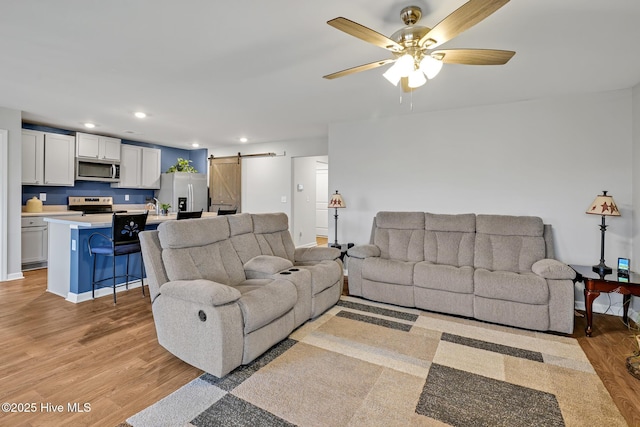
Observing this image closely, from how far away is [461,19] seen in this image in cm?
165

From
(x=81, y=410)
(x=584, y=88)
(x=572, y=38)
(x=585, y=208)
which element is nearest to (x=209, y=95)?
(x=81, y=410)

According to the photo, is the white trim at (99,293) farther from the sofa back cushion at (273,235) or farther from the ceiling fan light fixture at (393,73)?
the ceiling fan light fixture at (393,73)

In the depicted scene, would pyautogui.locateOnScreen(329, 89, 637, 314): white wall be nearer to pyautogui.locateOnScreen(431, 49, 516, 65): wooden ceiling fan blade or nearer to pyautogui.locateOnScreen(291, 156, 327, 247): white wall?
pyautogui.locateOnScreen(291, 156, 327, 247): white wall

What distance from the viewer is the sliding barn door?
7367 mm

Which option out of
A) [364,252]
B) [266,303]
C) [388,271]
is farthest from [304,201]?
[266,303]

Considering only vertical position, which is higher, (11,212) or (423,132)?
(423,132)

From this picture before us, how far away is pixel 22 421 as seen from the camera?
5.87 ft

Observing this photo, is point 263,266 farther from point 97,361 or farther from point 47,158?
point 47,158

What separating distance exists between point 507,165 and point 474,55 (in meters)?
2.40

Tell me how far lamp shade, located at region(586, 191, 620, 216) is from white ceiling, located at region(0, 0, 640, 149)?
3.83ft

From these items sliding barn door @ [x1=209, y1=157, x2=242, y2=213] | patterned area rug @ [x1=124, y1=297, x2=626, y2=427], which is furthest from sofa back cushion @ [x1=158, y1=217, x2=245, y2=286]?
sliding barn door @ [x1=209, y1=157, x2=242, y2=213]

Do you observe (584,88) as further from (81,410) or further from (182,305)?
(81,410)

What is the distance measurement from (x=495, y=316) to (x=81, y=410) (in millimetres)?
3336

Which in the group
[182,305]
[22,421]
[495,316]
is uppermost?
[182,305]
